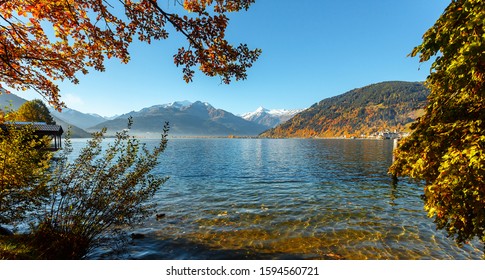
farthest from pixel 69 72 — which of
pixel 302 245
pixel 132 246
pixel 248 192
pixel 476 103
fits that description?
pixel 248 192

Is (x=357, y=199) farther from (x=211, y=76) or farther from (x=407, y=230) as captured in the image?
(x=211, y=76)

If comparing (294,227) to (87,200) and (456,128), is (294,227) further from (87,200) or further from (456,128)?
(87,200)

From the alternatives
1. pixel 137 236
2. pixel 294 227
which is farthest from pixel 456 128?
pixel 137 236

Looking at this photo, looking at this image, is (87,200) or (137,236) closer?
(87,200)

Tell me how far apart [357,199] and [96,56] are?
73.0 feet

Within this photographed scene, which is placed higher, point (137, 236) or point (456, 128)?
point (456, 128)

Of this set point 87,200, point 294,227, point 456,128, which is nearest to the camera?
point 456,128

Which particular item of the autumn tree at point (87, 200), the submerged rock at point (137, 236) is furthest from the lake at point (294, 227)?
the autumn tree at point (87, 200)

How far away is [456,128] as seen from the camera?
5.70 metres

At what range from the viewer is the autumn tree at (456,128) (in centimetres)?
499

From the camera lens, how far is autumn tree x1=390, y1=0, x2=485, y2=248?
16.4 ft


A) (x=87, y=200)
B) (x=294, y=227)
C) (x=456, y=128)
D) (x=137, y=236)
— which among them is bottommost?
(x=137, y=236)

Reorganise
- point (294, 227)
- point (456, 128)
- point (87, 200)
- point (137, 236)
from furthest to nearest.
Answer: point (294, 227) < point (137, 236) < point (87, 200) < point (456, 128)

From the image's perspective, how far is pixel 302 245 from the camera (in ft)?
39.6
